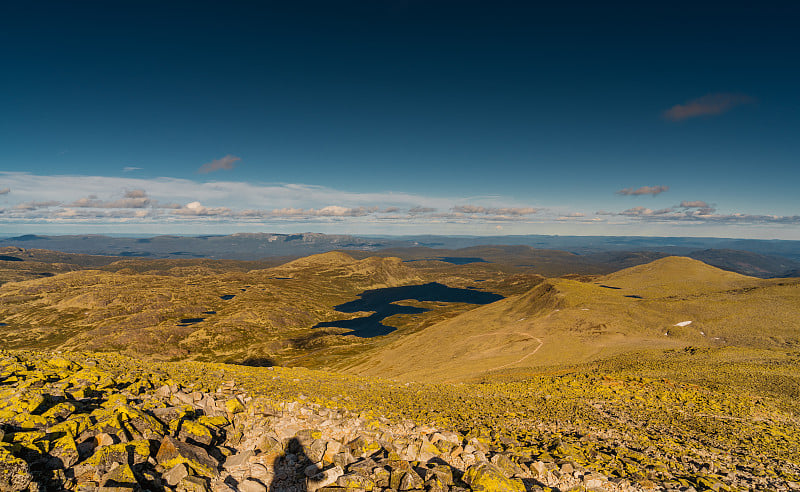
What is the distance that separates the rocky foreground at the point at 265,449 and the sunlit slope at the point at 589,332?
1992 inches

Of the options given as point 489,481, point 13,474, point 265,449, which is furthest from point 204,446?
point 489,481

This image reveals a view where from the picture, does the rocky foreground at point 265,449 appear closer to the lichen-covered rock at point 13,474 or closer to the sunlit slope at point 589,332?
the lichen-covered rock at point 13,474

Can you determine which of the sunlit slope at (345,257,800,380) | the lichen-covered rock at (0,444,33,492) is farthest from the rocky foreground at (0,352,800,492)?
the sunlit slope at (345,257,800,380)

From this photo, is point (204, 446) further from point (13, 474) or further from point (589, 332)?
point (589, 332)

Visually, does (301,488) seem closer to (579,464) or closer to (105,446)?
(105,446)

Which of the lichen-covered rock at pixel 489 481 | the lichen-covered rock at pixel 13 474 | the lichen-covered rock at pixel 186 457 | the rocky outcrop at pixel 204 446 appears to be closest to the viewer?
the lichen-covered rock at pixel 13 474

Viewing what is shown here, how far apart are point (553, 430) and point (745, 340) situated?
320 feet

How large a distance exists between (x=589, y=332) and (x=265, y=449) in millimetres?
108548

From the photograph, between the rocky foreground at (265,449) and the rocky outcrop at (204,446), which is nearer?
the rocky outcrop at (204,446)

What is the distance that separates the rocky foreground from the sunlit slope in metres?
50.6

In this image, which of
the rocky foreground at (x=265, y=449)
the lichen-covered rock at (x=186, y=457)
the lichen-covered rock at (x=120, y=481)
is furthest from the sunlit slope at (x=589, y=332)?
the lichen-covered rock at (x=120, y=481)

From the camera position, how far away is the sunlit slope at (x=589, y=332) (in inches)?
3401

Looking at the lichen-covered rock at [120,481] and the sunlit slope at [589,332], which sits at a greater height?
the lichen-covered rock at [120,481]

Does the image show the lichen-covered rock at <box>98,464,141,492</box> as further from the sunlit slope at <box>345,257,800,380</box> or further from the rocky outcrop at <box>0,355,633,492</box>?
the sunlit slope at <box>345,257,800,380</box>
